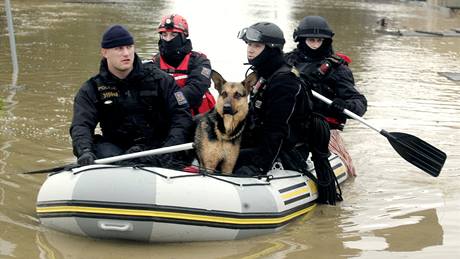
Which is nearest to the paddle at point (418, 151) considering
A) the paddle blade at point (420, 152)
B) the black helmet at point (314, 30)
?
the paddle blade at point (420, 152)

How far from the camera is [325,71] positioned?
7031 millimetres

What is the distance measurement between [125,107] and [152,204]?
1104 mm

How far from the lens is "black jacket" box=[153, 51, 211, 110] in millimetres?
6818

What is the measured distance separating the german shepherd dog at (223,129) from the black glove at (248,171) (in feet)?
0.25

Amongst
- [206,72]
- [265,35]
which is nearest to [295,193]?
[265,35]

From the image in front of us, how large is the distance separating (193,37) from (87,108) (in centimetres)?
1665

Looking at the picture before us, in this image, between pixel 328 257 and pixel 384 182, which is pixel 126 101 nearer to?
pixel 328 257

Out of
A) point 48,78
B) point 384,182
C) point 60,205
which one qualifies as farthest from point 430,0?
point 60,205

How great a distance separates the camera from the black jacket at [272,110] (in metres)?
5.67

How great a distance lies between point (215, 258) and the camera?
5047 millimetres

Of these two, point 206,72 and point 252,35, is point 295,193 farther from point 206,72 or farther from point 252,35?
point 206,72

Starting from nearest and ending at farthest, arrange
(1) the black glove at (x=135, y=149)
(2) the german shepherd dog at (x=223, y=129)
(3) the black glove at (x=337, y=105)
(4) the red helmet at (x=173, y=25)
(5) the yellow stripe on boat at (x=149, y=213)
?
(5) the yellow stripe on boat at (x=149, y=213)
(2) the german shepherd dog at (x=223, y=129)
(1) the black glove at (x=135, y=149)
(3) the black glove at (x=337, y=105)
(4) the red helmet at (x=173, y=25)

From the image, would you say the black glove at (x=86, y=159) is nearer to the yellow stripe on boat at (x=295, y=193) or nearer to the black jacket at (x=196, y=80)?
the yellow stripe on boat at (x=295, y=193)

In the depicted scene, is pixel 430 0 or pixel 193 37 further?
pixel 430 0
